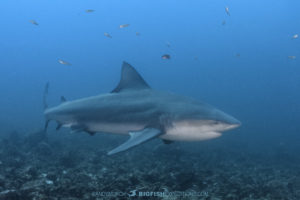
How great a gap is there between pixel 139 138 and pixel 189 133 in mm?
1025

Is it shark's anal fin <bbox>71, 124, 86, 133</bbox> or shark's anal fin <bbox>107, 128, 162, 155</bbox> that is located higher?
shark's anal fin <bbox>71, 124, 86, 133</bbox>

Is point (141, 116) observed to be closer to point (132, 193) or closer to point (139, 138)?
point (139, 138)

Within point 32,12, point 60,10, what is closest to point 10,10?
point 32,12

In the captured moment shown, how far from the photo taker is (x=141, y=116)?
5578mm

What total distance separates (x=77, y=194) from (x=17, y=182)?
4.36 feet

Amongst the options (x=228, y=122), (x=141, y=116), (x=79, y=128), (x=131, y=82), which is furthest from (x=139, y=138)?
(x=79, y=128)

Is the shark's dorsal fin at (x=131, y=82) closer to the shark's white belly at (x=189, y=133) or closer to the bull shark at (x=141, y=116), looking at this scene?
the bull shark at (x=141, y=116)

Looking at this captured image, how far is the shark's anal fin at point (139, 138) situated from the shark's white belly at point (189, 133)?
32 cm

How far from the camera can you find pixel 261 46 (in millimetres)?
175625

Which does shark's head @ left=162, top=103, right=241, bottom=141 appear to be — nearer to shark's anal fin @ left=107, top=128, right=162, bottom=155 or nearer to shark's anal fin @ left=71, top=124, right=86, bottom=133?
shark's anal fin @ left=107, top=128, right=162, bottom=155

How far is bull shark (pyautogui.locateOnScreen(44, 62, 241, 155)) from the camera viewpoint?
477 cm
